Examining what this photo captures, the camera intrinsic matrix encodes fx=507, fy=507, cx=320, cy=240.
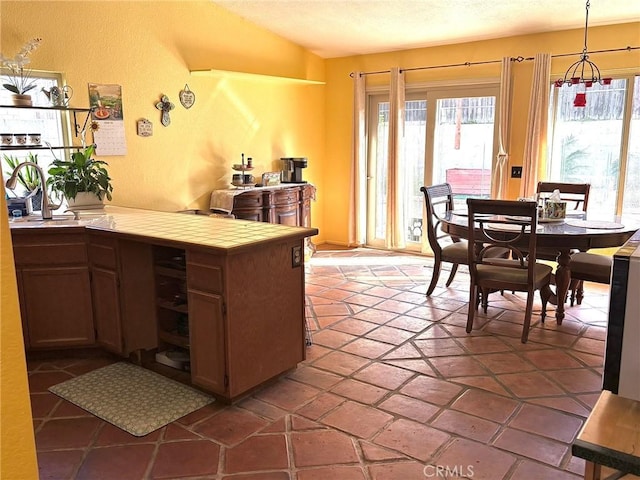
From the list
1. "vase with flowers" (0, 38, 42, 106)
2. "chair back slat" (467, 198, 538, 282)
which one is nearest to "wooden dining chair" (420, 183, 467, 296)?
"chair back slat" (467, 198, 538, 282)

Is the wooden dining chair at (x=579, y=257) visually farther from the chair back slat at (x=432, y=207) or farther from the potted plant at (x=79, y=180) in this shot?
the potted plant at (x=79, y=180)

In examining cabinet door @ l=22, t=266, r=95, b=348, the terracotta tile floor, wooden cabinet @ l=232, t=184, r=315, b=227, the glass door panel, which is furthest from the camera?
the glass door panel

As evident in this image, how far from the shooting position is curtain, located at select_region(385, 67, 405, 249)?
598 centimetres

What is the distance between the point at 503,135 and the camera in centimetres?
533

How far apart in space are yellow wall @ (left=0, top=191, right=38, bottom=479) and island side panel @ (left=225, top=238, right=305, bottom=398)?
1668 mm

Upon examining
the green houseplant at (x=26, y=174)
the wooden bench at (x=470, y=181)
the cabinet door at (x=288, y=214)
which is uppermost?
the green houseplant at (x=26, y=174)

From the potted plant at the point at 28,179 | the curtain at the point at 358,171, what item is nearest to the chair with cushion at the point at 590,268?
the curtain at the point at 358,171

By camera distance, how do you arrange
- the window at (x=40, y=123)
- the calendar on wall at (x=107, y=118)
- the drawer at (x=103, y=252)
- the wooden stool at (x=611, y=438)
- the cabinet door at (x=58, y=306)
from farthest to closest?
1. the calendar on wall at (x=107, y=118)
2. the window at (x=40, y=123)
3. the cabinet door at (x=58, y=306)
4. the drawer at (x=103, y=252)
5. the wooden stool at (x=611, y=438)

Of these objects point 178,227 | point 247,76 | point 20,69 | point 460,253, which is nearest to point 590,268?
point 460,253

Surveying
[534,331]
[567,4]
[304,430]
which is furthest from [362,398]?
[567,4]

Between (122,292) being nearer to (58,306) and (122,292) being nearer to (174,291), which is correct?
(174,291)

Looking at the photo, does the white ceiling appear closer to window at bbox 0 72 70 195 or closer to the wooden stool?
window at bbox 0 72 70 195

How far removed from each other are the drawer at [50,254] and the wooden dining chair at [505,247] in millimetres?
2566

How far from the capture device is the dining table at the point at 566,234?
3381mm
